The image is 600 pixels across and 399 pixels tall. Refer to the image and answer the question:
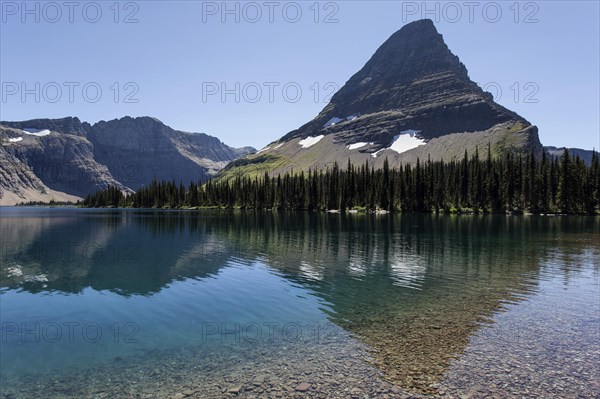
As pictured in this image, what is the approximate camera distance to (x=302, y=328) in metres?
21.8

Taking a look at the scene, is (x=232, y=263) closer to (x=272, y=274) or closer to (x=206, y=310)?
(x=272, y=274)

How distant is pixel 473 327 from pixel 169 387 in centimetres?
1643

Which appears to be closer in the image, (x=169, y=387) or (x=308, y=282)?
(x=169, y=387)

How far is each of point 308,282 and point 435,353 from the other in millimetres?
17131

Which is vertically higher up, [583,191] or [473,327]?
[583,191]

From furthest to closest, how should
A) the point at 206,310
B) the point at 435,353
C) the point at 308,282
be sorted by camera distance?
the point at 308,282, the point at 206,310, the point at 435,353

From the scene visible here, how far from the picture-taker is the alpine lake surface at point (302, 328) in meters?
14.9

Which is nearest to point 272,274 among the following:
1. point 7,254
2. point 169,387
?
point 169,387

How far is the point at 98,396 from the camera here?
1407 cm

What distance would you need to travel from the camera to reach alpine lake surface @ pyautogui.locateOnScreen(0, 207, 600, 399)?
48.8 ft

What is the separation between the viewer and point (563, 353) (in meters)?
17.7

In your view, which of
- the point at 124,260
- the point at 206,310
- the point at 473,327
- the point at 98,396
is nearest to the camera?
the point at 98,396

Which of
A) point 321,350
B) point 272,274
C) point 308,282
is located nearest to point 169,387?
point 321,350

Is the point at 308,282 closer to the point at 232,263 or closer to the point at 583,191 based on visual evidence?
the point at 232,263
